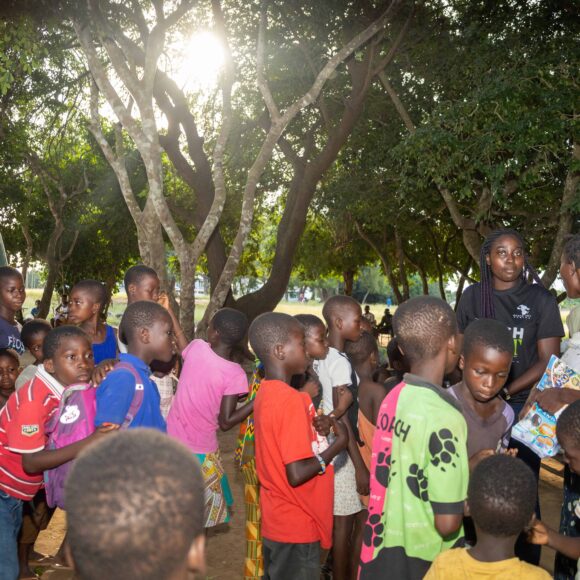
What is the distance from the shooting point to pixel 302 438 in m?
2.89

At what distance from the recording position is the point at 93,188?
22656 millimetres

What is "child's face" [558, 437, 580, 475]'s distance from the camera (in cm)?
240

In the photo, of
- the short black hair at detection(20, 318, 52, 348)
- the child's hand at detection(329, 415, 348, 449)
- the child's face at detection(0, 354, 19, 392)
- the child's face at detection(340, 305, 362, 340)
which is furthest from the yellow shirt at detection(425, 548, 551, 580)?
the short black hair at detection(20, 318, 52, 348)

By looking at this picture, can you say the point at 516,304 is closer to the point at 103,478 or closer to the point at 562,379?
the point at 562,379

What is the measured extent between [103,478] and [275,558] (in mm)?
2120

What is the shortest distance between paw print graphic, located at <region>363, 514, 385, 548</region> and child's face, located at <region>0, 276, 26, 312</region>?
3332 millimetres

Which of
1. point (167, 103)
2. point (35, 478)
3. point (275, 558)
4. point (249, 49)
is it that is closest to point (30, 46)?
point (167, 103)

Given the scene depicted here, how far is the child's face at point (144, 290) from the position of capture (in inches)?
181

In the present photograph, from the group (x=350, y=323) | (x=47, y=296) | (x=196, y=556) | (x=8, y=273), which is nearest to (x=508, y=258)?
(x=350, y=323)

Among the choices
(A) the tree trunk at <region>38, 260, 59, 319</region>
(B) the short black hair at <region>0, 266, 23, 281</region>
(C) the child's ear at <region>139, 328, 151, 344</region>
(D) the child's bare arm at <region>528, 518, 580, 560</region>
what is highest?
(A) the tree trunk at <region>38, 260, 59, 319</region>

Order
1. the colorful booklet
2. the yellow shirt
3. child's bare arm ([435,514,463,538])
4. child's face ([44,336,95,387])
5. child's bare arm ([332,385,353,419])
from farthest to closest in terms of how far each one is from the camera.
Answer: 1. child's bare arm ([332,385,353,419])
2. child's face ([44,336,95,387])
3. the colorful booklet
4. child's bare arm ([435,514,463,538])
5. the yellow shirt

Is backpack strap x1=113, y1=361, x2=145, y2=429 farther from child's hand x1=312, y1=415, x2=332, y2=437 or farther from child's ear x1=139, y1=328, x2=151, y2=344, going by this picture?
A: child's hand x1=312, y1=415, x2=332, y2=437

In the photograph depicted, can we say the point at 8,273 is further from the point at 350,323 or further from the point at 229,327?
the point at 350,323

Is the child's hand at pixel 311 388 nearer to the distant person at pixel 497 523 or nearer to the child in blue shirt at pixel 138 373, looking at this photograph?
the child in blue shirt at pixel 138 373
